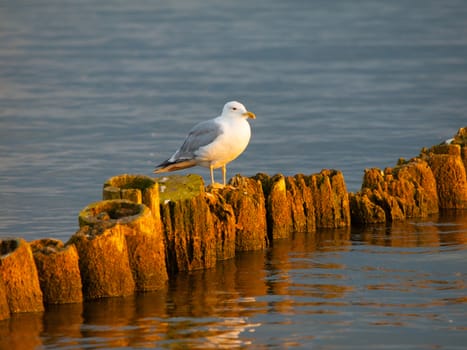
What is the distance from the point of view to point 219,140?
14.7 meters

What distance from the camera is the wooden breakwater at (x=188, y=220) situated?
10906 millimetres

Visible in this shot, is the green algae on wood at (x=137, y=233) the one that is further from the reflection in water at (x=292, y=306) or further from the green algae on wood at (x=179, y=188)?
the green algae on wood at (x=179, y=188)

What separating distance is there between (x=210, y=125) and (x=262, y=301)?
12.2ft

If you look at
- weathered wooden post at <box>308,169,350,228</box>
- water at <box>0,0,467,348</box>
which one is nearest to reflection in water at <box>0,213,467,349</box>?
water at <box>0,0,467,348</box>

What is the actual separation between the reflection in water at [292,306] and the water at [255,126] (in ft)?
0.08

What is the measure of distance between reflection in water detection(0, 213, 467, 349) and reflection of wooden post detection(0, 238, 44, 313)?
0.12m

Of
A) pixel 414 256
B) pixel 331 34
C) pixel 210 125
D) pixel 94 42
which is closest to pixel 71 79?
pixel 94 42

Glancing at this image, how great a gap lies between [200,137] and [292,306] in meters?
3.88

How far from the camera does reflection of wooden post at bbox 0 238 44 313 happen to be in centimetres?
1048

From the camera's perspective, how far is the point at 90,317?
11.0 metres

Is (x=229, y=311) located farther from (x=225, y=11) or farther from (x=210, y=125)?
(x=225, y=11)

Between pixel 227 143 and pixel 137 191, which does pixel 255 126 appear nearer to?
pixel 227 143

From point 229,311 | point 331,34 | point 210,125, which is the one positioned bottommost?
point 229,311

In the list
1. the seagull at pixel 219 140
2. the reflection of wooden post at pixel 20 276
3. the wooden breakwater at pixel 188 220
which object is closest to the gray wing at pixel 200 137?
the seagull at pixel 219 140
